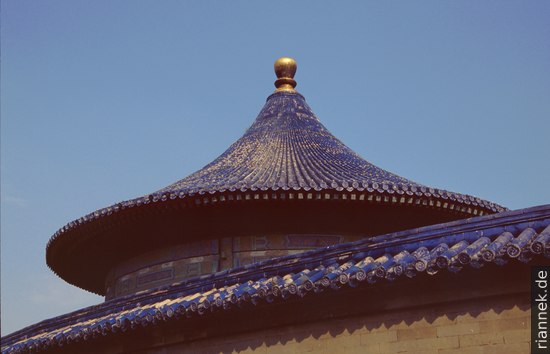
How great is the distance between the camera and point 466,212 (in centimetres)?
1533

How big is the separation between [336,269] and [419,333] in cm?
115

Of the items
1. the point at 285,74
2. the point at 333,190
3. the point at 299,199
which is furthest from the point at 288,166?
the point at 285,74

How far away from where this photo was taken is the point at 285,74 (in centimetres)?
2055

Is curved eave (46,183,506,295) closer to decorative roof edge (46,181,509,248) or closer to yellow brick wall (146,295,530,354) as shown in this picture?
decorative roof edge (46,181,509,248)

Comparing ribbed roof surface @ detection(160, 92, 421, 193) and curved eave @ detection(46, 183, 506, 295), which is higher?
ribbed roof surface @ detection(160, 92, 421, 193)

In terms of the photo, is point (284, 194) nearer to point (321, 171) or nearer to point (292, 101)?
point (321, 171)

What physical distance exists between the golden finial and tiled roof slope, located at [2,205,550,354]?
10002 millimetres

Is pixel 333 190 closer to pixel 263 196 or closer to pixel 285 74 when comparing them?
pixel 263 196

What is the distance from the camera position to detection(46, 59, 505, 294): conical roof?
14.3 m

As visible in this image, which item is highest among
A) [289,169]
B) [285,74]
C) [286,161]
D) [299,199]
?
[285,74]

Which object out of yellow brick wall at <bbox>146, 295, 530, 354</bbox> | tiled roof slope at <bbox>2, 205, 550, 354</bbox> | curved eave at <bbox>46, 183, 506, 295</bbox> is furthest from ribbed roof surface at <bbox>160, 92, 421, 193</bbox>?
yellow brick wall at <bbox>146, 295, 530, 354</bbox>

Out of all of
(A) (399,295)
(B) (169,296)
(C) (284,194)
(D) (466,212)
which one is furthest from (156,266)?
(A) (399,295)

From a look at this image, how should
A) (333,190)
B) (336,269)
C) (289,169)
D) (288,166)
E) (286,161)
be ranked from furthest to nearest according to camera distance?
(286,161) < (288,166) < (289,169) < (333,190) < (336,269)

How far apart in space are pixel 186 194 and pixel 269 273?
465cm
